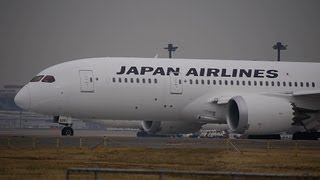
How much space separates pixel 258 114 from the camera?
45.6m

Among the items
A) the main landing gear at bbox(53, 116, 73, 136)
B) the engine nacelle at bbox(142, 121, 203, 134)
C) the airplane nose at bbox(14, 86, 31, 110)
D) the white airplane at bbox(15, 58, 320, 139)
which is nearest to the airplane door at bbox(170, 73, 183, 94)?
the white airplane at bbox(15, 58, 320, 139)

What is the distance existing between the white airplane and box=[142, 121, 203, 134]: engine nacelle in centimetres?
177

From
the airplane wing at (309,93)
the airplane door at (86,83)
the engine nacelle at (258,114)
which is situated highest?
the airplane door at (86,83)

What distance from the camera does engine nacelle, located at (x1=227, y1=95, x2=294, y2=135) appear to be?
1794 inches

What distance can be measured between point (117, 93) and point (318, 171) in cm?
2136

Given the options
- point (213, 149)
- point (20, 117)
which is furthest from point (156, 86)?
point (20, 117)

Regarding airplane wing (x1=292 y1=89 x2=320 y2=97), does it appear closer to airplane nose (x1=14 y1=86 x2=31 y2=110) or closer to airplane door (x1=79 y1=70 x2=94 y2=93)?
airplane door (x1=79 y1=70 x2=94 y2=93)

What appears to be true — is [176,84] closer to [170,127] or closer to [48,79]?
[170,127]

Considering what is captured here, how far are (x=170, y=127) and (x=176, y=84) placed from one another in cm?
515

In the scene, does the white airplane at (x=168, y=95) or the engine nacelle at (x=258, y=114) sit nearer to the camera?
the engine nacelle at (x=258, y=114)

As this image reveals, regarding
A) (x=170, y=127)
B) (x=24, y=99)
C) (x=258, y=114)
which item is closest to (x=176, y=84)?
(x=170, y=127)

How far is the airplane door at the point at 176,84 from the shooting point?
4756cm

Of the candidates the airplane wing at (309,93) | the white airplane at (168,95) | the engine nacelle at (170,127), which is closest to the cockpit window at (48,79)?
the white airplane at (168,95)

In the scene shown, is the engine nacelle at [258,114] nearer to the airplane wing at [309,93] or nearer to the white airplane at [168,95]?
the white airplane at [168,95]
